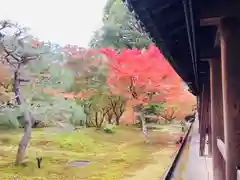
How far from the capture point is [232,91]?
1375 mm

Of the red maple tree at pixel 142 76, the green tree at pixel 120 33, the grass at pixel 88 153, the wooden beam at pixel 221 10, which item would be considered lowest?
the grass at pixel 88 153

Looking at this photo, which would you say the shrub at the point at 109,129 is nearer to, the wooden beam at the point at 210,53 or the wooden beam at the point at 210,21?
the wooden beam at the point at 210,53

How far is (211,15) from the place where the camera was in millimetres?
1424

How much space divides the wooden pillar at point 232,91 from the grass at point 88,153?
217 inches

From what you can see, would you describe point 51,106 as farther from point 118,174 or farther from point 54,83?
point 118,174

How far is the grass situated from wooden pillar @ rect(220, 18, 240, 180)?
18.1 ft

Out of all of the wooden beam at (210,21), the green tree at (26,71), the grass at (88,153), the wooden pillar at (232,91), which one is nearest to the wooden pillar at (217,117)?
the wooden beam at (210,21)

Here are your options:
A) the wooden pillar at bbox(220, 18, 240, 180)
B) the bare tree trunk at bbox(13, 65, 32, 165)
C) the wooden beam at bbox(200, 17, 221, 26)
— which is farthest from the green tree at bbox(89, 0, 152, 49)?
the wooden pillar at bbox(220, 18, 240, 180)

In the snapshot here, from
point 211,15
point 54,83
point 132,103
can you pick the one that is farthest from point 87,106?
point 211,15

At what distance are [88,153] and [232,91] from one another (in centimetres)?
845

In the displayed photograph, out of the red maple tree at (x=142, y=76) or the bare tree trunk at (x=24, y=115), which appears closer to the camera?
the bare tree trunk at (x=24, y=115)

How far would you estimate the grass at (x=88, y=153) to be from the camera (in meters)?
7.05

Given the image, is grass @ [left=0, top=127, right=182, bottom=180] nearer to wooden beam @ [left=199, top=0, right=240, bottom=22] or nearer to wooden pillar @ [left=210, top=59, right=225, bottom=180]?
wooden pillar @ [left=210, top=59, right=225, bottom=180]

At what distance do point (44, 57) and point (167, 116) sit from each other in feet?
22.9
